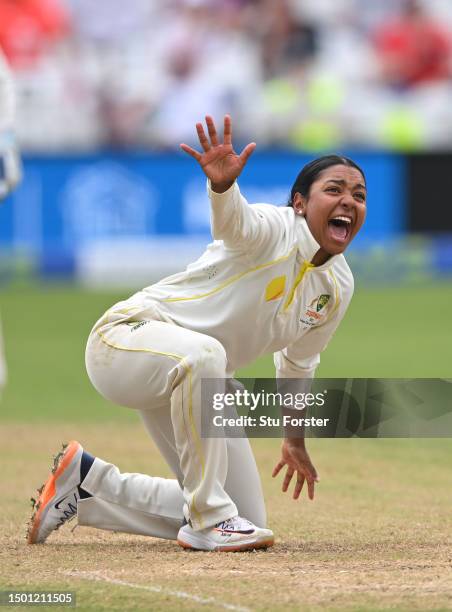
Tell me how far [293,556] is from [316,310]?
101 centimetres

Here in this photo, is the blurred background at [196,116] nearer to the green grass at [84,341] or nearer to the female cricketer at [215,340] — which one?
the green grass at [84,341]

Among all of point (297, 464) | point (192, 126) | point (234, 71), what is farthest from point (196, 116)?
point (297, 464)

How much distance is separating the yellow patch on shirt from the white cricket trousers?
0.29 metres

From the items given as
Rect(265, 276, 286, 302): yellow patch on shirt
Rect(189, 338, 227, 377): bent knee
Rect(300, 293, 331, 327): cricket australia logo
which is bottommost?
Rect(189, 338, 227, 377): bent knee

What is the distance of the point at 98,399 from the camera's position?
1122cm

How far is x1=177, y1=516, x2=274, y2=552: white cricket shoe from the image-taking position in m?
5.09

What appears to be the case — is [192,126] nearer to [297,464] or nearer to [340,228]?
[297,464]

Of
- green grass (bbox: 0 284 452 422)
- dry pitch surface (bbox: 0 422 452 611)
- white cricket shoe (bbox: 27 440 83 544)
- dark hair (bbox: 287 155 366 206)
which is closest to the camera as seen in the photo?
dry pitch surface (bbox: 0 422 452 611)

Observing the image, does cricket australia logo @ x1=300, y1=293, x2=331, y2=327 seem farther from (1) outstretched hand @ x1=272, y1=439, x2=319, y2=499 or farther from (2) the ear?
(1) outstretched hand @ x1=272, y1=439, x2=319, y2=499

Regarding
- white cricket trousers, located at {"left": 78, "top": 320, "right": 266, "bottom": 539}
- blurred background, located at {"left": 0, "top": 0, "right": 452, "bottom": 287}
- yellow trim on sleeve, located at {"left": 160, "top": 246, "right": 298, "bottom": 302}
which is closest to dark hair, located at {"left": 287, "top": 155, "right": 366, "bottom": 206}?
yellow trim on sleeve, located at {"left": 160, "top": 246, "right": 298, "bottom": 302}

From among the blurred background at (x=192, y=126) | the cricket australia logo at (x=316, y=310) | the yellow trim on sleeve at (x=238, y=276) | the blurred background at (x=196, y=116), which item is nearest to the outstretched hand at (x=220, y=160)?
the yellow trim on sleeve at (x=238, y=276)

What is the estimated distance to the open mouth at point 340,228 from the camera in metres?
5.18

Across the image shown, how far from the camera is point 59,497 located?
5.47 m

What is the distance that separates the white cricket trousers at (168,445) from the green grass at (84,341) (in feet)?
14.6
